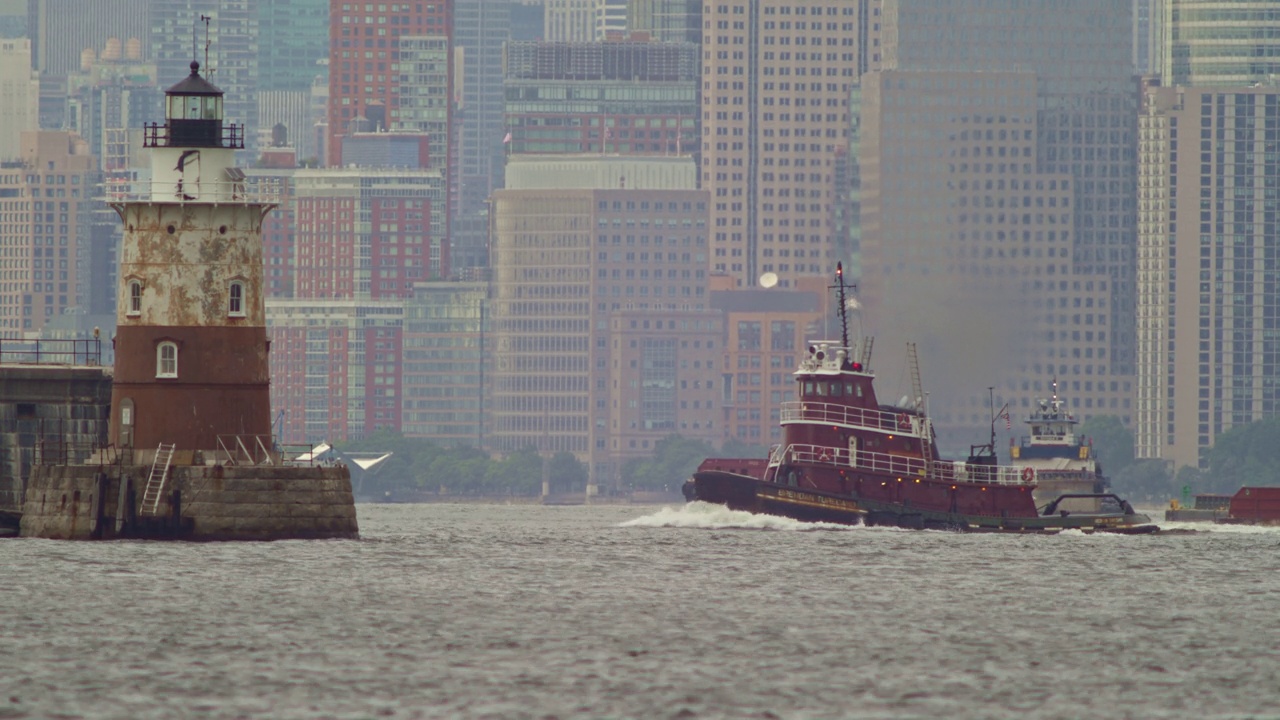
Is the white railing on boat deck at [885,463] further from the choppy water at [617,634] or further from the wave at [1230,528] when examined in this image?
the choppy water at [617,634]

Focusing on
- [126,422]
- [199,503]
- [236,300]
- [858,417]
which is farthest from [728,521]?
[199,503]

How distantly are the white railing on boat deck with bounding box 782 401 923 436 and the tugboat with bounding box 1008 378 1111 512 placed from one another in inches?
1003

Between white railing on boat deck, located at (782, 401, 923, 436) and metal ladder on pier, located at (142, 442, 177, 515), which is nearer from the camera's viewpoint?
metal ladder on pier, located at (142, 442, 177, 515)

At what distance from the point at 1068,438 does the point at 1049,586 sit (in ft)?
241

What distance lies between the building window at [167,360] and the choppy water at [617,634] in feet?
17.9

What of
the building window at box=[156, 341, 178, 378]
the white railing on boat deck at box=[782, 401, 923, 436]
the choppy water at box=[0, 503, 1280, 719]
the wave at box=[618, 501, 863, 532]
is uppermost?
the building window at box=[156, 341, 178, 378]

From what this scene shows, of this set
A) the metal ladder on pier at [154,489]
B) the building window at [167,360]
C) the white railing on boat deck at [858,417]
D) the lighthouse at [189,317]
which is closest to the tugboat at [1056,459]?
the white railing on boat deck at [858,417]

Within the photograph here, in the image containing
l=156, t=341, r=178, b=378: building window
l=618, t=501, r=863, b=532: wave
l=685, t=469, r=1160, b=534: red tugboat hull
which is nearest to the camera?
l=156, t=341, r=178, b=378: building window

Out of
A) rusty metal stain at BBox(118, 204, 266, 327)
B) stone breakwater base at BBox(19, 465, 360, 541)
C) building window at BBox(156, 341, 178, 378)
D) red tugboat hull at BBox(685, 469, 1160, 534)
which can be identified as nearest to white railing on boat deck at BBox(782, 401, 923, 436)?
red tugboat hull at BBox(685, 469, 1160, 534)

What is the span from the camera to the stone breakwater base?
88688 mm

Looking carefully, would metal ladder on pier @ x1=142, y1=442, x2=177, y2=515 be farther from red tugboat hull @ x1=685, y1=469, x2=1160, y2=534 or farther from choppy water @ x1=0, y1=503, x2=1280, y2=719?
red tugboat hull @ x1=685, y1=469, x2=1160, y2=534

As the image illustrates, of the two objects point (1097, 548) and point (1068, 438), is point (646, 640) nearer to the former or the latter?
point (1097, 548)

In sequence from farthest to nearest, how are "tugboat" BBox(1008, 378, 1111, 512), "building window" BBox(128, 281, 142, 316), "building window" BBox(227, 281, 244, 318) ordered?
1. "tugboat" BBox(1008, 378, 1111, 512)
2. "building window" BBox(227, 281, 244, 318)
3. "building window" BBox(128, 281, 142, 316)

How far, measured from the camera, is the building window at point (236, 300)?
3600 inches
